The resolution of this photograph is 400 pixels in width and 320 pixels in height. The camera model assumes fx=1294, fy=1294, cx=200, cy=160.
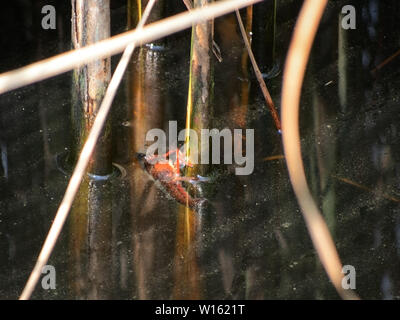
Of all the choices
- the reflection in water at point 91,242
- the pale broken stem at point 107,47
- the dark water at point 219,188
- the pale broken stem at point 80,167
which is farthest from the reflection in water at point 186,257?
the pale broken stem at point 107,47

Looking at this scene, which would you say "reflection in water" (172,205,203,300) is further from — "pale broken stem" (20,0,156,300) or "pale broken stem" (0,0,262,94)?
"pale broken stem" (0,0,262,94)

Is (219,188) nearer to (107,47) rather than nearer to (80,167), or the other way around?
(80,167)

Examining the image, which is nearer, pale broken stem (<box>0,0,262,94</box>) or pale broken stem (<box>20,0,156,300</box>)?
pale broken stem (<box>20,0,156,300</box>)

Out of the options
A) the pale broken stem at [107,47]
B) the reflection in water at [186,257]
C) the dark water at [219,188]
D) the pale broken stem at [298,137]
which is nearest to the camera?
the reflection in water at [186,257]

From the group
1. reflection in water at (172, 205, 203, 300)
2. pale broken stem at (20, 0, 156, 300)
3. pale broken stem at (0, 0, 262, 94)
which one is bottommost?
reflection in water at (172, 205, 203, 300)

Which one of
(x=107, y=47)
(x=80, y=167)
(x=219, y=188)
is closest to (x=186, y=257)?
(x=219, y=188)

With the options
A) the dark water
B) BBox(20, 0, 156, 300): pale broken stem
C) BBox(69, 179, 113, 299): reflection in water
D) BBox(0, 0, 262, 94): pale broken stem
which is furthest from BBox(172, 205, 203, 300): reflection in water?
BBox(0, 0, 262, 94): pale broken stem

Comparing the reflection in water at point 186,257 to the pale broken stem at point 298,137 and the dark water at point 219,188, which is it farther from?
the pale broken stem at point 298,137
